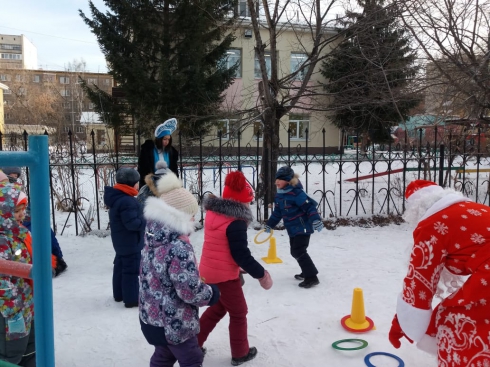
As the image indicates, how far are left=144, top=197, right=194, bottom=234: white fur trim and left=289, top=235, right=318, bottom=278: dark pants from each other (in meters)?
2.45

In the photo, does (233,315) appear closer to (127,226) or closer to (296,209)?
(127,226)

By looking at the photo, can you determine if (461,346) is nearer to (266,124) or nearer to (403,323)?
(403,323)

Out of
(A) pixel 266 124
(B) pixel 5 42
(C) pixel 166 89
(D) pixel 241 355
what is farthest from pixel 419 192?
(B) pixel 5 42

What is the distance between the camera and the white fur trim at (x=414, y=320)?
1.86 m

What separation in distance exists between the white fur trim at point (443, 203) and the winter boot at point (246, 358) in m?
1.78

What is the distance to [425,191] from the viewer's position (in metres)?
2.02

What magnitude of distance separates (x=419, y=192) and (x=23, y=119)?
94.2 ft

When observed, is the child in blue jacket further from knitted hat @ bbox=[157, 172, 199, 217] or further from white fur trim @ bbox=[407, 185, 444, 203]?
white fur trim @ bbox=[407, 185, 444, 203]

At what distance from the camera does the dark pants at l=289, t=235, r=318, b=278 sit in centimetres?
451

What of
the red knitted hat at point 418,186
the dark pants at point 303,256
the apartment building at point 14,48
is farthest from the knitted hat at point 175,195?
the apartment building at point 14,48

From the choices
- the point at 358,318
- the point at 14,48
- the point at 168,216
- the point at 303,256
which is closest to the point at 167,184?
the point at 168,216

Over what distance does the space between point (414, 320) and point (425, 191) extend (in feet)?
2.06

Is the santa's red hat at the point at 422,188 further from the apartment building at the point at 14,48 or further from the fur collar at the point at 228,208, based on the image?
the apartment building at the point at 14,48

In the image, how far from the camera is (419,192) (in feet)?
6.70
